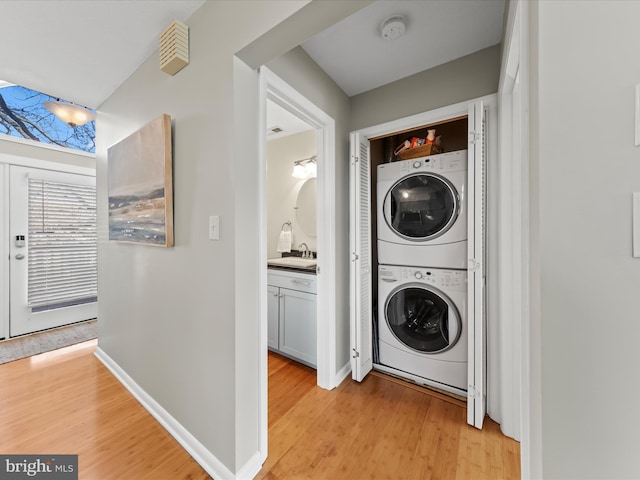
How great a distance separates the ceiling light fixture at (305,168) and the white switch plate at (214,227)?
1.72m

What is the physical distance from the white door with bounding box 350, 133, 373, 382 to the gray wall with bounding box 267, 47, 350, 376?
87 millimetres

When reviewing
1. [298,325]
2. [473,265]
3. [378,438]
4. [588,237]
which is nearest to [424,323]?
[473,265]

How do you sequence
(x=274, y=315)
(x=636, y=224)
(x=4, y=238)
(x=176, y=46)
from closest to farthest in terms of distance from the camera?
(x=636, y=224) < (x=176, y=46) < (x=274, y=315) < (x=4, y=238)

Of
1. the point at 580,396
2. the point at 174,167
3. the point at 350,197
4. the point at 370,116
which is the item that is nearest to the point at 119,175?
the point at 174,167

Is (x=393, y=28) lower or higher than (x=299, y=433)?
higher

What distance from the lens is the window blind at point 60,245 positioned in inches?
113

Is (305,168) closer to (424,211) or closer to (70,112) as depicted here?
(424,211)

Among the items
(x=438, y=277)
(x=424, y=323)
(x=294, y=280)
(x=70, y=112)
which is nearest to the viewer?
(x=438, y=277)

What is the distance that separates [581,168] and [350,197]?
1462 mm

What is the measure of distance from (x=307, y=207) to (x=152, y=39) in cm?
178

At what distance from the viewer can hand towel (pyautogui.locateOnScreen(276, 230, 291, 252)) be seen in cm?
298

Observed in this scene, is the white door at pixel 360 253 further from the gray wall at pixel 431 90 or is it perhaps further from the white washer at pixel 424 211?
the gray wall at pixel 431 90

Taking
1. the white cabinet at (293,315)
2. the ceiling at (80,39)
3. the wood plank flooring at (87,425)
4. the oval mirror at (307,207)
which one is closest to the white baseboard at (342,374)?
the white cabinet at (293,315)

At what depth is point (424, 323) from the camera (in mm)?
1978
